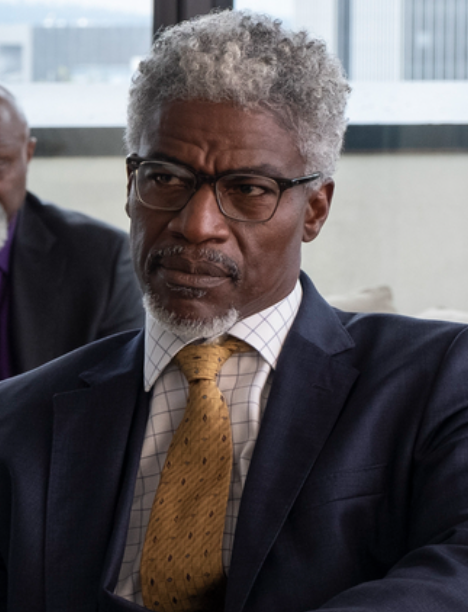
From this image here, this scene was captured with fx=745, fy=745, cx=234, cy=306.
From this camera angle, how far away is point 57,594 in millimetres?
1138

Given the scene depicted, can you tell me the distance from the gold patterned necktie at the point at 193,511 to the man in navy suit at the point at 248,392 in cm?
3

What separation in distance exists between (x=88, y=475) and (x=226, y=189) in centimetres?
51

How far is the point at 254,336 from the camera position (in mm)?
1214

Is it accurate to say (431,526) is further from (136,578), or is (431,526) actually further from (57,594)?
(57,594)

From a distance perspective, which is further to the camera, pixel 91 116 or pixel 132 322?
pixel 91 116

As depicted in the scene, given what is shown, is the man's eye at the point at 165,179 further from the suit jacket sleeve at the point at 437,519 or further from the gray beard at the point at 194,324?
the suit jacket sleeve at the point at 437,519

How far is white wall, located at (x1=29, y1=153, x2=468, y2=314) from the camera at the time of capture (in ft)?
7.61

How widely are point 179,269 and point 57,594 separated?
53 centimetres

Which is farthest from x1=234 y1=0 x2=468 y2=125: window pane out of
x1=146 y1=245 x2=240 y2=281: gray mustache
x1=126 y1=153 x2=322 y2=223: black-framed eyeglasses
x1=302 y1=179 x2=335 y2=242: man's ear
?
x1=146 y1=245 x2=240 y2=281: gray mustache

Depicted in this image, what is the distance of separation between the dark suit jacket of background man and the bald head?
0.08 m

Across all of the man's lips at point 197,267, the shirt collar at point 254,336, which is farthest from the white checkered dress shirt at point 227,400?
the man's lips at point 197,267

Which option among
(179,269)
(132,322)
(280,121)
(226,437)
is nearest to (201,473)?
(226,437)

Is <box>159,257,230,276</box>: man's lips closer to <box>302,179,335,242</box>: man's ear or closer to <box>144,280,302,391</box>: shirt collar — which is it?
<box>144,280,302,391</box>: shirt collar

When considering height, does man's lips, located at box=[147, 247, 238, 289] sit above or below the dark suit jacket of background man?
above
